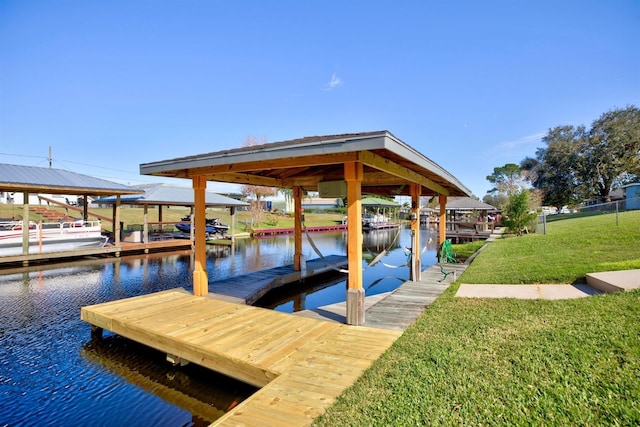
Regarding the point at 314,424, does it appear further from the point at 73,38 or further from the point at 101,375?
the point at 73,38

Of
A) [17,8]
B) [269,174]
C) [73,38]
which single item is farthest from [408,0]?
[17,8]

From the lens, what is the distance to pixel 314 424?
8.12 feet

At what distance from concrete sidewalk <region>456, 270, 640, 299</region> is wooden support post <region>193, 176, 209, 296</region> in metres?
5.36

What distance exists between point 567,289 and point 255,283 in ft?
22.3

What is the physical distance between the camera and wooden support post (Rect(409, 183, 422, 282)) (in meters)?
7.79

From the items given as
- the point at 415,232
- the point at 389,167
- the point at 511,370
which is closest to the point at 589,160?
the point at 415,232

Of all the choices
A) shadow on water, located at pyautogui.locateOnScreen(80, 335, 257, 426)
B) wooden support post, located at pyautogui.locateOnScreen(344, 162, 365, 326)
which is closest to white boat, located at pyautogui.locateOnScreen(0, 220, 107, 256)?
shadow on water, located at pyautogui.locateOnScreen(80, 335, 257, 426)

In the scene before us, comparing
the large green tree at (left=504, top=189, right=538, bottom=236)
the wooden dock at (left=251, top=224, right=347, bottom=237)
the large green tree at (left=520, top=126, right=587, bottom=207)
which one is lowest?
the wooden dock at (left=251, top=224, right=347, bottom=237)

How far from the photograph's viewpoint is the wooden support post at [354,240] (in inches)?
184

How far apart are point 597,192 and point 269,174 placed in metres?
37.2

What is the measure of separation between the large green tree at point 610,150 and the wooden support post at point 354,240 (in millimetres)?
Answer: 34893

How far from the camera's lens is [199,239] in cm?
696

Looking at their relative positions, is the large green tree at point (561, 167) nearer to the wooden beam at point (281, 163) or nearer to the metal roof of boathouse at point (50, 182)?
the wooden beam at point (281, 163)

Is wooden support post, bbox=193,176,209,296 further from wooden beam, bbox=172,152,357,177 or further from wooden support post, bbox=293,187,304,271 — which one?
wooden support post, bbox=293,187,304,271
